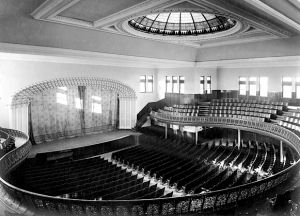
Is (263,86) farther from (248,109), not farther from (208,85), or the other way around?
(208,85)

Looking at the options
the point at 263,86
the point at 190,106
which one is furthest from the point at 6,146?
the point at 263,86

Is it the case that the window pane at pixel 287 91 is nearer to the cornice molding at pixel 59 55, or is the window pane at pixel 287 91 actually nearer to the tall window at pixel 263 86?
the tall window at pixel 263 86

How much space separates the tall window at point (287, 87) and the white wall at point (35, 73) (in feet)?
43.2

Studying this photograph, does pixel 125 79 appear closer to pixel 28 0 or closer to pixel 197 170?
pixel 197 170

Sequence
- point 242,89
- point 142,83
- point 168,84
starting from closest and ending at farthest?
point 242,89, point 142,83, point 168,84

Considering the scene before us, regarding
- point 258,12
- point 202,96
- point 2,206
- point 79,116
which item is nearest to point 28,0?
point 2,206

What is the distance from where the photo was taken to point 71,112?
2208 cm

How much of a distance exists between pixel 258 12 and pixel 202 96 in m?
15.7

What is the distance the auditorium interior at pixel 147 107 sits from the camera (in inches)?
312

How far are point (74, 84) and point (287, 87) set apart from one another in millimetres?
17210

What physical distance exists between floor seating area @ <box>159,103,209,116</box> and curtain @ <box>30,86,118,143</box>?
18.9ft

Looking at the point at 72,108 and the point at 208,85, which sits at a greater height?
the point at 208,85

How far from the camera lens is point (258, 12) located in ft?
28.9

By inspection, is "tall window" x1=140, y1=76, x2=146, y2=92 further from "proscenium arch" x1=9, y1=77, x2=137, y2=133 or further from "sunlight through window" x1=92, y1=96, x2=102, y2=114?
"sunlight through window" x1=92, y1=96, x2=102, y2=114
